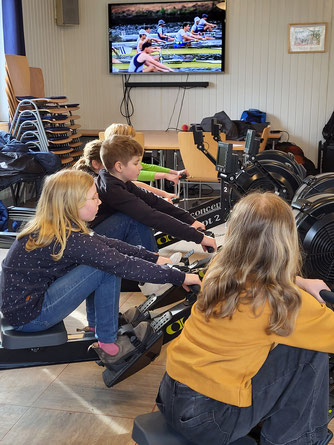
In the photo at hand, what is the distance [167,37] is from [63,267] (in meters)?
5.81

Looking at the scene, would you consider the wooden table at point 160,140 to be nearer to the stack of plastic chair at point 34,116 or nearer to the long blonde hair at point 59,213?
the stack of plastic chair at point 34,116

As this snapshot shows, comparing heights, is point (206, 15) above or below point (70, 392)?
above

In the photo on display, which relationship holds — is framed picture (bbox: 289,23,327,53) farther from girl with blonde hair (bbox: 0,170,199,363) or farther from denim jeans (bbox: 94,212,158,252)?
girl with blonde hair (bbox: 0,170,199,363)

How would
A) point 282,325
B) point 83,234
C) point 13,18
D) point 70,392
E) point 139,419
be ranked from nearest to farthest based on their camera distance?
point 282,325 < point 139,419 < point 83,234 < point 70,392 < point 13,18

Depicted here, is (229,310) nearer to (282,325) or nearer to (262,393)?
(282,325)

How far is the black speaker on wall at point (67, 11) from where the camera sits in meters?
7.36

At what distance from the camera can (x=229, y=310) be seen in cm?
150

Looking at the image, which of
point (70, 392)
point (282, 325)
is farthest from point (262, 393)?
point (70, 392)

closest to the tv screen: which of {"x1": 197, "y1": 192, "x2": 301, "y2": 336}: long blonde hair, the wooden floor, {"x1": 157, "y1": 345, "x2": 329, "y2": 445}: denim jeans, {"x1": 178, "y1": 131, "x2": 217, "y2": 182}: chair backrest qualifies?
{"x1": 178, "y1": 131, "x2": 217, "y2": 182}: chair backrest

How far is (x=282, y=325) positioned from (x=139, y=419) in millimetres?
529

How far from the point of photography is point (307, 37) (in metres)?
7.04

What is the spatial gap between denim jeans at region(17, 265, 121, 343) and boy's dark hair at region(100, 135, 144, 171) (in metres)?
0.96

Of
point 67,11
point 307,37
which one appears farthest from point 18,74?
point 307,37

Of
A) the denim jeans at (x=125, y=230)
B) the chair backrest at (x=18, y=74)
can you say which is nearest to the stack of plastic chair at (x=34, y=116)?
the chair backrest at (x=18, y=74)
